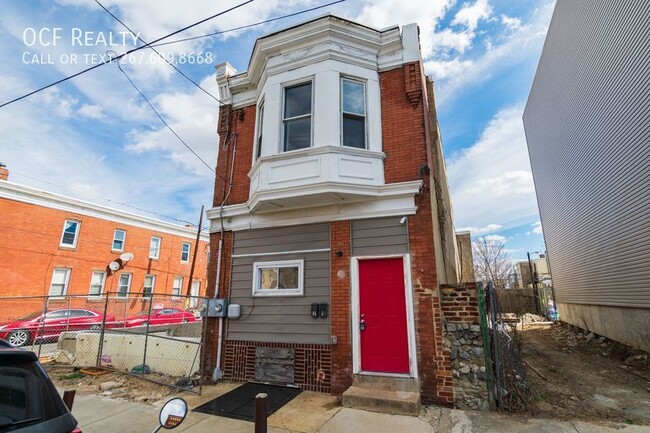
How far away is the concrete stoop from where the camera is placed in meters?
5.11

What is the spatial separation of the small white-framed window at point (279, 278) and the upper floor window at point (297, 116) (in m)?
2.62

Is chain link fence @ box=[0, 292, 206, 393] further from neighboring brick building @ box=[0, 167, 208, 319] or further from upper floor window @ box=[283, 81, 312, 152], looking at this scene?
upper floor window @ box=[283, 81, 312, 152]

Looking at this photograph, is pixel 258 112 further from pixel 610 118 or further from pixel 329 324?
pixel 610 118

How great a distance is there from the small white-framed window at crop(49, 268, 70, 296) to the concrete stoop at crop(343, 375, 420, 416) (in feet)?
63.8

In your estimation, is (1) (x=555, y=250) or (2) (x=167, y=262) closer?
(1) (x=555, y=250)

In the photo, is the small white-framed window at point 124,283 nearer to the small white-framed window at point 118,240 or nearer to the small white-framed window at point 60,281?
the small white-framed window at point 118,240

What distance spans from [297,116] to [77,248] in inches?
734

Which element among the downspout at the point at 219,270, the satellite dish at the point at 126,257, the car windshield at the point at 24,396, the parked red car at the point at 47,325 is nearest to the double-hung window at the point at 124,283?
the satellite dish at the point at 126,257

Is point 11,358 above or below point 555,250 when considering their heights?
below

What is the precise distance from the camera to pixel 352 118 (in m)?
7.27

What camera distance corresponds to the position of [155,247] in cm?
2362

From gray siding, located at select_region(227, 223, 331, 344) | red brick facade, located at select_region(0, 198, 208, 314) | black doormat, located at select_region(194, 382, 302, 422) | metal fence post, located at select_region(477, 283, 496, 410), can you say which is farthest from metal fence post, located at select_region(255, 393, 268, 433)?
red brick facade, located at select_region(0, 198, 208, 314)

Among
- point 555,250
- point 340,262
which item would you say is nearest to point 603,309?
point 555,250

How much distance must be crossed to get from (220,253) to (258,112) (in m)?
3.72
